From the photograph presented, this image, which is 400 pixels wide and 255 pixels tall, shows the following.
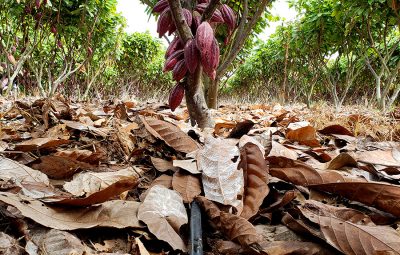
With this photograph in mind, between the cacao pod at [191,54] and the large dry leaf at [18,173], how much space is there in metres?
0.45

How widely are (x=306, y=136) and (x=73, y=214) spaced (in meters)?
0.84

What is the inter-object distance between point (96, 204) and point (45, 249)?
0.40ft

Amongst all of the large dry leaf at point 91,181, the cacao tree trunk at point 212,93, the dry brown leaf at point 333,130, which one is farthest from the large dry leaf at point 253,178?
the cacao tree trunk at point 212,93

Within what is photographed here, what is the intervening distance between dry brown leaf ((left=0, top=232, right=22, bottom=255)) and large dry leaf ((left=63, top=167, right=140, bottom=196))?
0.55 feet

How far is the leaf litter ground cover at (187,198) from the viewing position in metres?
0.50

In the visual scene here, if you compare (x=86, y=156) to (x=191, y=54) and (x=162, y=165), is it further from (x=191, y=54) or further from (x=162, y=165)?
(x=191, y=54)

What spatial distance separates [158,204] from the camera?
58 centimetres

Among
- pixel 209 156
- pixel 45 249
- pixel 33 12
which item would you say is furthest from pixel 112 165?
A: pixel 33 12

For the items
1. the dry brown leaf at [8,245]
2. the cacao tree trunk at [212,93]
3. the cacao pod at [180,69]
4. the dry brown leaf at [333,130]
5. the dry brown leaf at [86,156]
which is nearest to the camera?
the dry brown leaf at [8,245]

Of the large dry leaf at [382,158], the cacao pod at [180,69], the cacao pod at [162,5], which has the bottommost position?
the large dry leaf at [382,158]

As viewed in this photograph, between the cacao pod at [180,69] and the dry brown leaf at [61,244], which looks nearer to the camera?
the dry brown leaf at [61,244]

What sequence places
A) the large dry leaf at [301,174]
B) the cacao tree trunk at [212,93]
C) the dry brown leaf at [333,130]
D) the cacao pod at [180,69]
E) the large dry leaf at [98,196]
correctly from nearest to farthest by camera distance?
the large dry leaf at [98,196] < the large dry leaf at [301,174] < the cacao pod at [180,69] < the dry brown leaf at [333,130] < the cacao tree trunk at [212,93]

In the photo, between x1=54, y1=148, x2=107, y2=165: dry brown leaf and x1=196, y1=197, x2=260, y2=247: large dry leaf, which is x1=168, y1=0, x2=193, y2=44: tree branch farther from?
x1=196, y1=197, x2=260, y2=247: large dry leaf

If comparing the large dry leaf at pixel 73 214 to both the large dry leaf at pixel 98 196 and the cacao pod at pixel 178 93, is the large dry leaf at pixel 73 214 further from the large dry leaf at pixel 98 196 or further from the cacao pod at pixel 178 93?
the cacao pod at pixel 178 93
